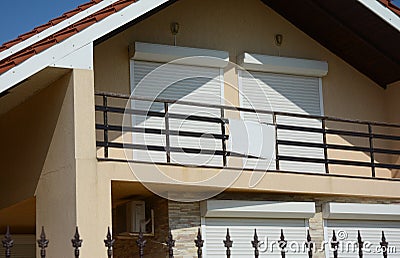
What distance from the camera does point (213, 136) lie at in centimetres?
1298

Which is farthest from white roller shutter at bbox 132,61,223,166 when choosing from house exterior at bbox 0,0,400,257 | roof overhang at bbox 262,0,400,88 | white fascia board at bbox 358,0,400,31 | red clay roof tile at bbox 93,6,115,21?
white fascia board at bbox 358,0,400,31

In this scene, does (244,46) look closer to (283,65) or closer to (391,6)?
(283,65)

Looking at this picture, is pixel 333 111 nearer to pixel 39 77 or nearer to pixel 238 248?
pixel 238 248

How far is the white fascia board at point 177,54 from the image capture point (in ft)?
42.1

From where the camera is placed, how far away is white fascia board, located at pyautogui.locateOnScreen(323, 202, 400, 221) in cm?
1295

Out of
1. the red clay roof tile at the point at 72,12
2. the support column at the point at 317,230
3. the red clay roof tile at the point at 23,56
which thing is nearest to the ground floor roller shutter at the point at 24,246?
the red clay roof tile at the point at 72,12

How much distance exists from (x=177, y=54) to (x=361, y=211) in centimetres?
382

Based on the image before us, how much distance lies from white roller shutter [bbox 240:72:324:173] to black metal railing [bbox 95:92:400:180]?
0.04 meters

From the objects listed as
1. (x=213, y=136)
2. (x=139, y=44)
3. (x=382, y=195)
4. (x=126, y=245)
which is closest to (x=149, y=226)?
(x=126, y=245)

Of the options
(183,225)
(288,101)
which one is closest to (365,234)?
(288,101)

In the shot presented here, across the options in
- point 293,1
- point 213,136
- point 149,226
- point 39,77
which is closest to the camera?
point 39,77

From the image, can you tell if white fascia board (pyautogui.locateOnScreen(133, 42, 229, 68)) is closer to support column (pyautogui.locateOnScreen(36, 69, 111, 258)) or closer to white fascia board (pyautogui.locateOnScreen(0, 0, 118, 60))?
white fascia board (pyautogui.locateOnScreen(0, 0, 118, 60))

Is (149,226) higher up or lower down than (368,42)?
lower down

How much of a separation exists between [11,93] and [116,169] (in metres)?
1.64
